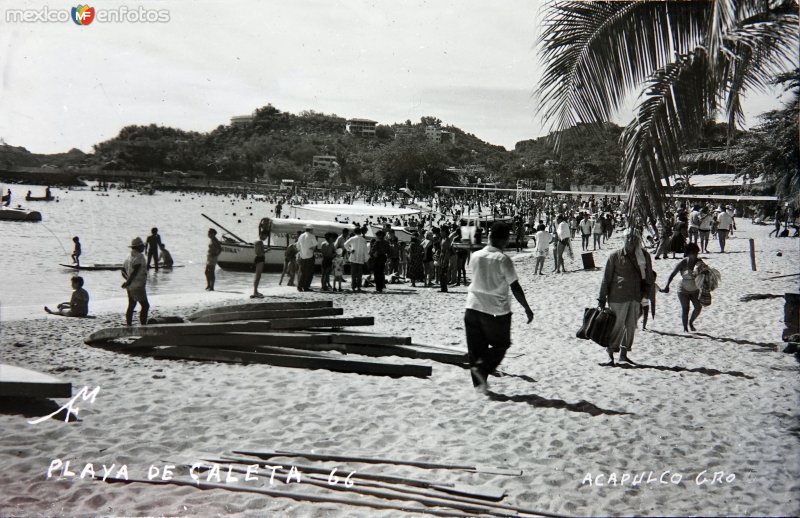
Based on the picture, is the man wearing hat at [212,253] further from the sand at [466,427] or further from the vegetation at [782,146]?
the vegetation at [782,146]

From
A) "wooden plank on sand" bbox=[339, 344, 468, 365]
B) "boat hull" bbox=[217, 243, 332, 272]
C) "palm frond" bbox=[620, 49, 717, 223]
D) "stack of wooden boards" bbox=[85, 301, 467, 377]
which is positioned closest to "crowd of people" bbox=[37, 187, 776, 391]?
"palm frond" bbox=[620, 49, 717, 223]

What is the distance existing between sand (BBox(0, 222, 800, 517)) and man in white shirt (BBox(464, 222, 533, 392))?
567 mm

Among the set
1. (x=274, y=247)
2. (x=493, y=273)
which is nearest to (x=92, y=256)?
(x=274, y=247)

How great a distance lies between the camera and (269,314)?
8.84 meters

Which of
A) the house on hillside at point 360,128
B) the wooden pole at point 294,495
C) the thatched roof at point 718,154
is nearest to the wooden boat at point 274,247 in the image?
the thatched roof at point 718,154

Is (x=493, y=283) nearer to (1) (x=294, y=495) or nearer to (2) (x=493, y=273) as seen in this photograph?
(2) (x=493, y=273)

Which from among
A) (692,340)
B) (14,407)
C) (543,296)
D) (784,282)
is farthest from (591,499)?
(784,282)

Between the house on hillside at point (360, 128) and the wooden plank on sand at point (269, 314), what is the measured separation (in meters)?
142

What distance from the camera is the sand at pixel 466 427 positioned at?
4.04 metres

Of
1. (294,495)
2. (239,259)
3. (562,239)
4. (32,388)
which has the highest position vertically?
(562,239)

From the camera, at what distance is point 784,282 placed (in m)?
13.6

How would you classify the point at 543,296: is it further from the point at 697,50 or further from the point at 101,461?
the point at 101,461

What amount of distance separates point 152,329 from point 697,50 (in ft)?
23.0

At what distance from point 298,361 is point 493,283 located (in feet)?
9.01
